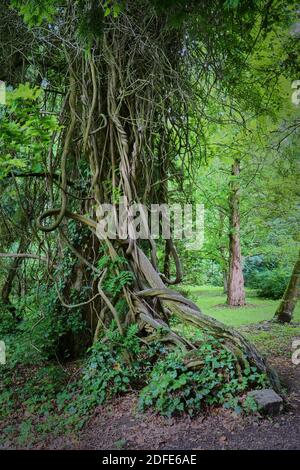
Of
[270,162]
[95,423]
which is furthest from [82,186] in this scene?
[270,162]

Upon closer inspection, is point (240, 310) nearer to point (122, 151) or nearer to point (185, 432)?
point (122, 151)

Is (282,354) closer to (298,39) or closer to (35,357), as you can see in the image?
(35,357)

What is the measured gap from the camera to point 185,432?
275 cm

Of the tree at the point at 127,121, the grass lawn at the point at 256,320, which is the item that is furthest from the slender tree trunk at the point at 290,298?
the tree at the point at 127,121

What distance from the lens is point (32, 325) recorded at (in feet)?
13.2

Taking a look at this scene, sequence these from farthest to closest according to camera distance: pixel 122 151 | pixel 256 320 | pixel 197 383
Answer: pixel 256 320, pixel 122 151, pixel 197 383

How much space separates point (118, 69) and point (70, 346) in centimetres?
287

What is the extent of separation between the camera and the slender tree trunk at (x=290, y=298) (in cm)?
747

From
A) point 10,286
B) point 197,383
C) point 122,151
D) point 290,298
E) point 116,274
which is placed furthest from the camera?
point 290,298

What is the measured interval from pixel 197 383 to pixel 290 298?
16.9 feet

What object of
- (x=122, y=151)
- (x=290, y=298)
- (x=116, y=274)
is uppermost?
(x=122, y=151)

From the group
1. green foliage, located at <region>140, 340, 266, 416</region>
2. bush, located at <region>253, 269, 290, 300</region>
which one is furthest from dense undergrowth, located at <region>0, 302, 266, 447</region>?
bush, located at <region>253, 269, 290, 300</region>

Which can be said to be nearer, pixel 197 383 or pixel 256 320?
pixel 197 383

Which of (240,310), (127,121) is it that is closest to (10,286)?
(127,121)
